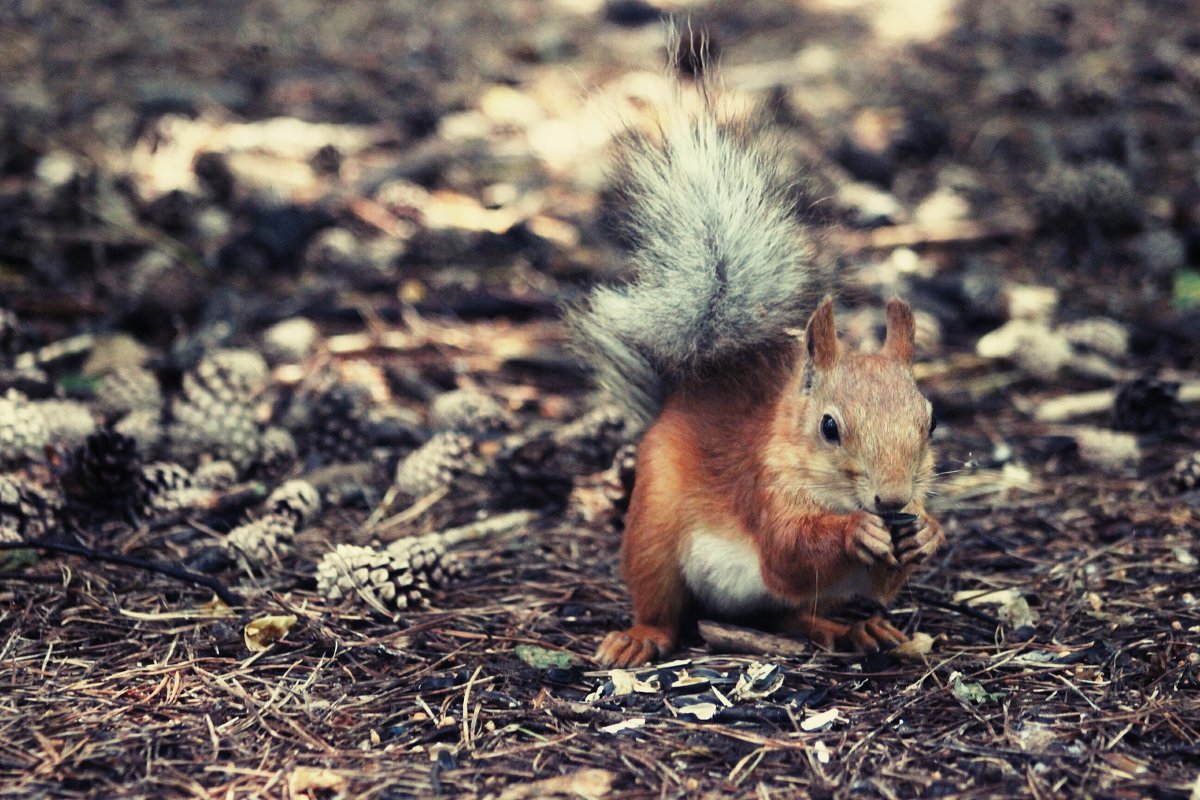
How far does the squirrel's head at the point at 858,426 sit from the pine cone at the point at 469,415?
1.21 m

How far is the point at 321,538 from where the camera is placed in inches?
98.7

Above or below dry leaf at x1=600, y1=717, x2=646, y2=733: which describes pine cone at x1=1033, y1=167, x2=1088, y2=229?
above

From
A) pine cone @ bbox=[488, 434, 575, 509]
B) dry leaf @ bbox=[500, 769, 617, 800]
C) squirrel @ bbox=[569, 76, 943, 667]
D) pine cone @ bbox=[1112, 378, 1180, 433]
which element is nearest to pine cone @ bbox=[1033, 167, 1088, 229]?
pine cone @ bbox=[1112, 378, 1180, 433]

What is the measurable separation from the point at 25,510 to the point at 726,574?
1.37 metres

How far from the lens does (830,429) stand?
1881 mm

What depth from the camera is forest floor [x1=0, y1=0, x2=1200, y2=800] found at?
5.64 ft

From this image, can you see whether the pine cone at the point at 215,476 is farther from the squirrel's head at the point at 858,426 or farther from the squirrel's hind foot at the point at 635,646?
the squirrel's head at the point at 858,426

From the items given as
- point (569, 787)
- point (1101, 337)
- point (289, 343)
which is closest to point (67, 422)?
point (289, 343)

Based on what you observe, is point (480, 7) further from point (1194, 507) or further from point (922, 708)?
point (922, 708)

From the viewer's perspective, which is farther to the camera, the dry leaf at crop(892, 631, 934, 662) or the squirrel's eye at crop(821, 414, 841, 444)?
the dry leaf at crop(892, 631, 934, 662)

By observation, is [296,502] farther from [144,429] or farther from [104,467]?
[144,429]

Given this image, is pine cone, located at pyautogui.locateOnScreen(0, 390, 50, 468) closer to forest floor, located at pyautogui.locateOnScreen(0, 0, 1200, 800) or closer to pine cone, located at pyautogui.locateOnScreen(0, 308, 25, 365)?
forest floor, located at pyautogui.locateOnScreen(0, 0, 1200, 800)

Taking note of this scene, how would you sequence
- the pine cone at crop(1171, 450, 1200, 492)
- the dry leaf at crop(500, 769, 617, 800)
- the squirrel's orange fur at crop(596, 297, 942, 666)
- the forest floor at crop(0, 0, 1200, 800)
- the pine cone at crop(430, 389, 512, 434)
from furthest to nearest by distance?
the pine cone at crop(430, 389, 512, 434) < the pine cone at crop(1171, 450, 1200, 492) < the squirrel's orange fur at crop(596, 297, 942, 666) < the forest floor at crop(0, 0, 1200, 800) < the dry leaf at crop(500, 769, 617, 800)

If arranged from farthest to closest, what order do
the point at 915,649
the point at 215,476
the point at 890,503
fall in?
the point at 215,476, the point at 915,649, the point at 890,503
